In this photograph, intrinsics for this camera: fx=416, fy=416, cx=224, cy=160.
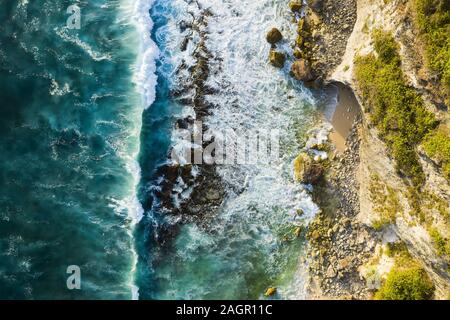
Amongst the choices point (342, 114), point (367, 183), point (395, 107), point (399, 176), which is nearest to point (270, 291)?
point (367, 183)

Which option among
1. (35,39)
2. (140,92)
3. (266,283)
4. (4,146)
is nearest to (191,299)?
(266,283)

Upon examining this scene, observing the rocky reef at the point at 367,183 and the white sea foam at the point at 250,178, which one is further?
the white sea foam at the point at 250,178

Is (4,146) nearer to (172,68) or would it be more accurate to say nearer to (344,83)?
(172,68)

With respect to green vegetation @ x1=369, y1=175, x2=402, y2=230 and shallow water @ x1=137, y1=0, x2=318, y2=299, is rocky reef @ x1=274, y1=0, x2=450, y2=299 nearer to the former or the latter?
green vegetation @ x1=369, y1=175, x2=402, y2=230

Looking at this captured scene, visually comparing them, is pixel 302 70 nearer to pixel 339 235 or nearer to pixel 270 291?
pixel 339 235

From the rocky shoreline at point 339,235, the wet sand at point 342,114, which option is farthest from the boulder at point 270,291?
the wet sand at point 342,114

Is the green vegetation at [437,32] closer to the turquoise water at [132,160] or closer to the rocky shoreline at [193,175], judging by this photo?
the turquoise water at [132,160]
